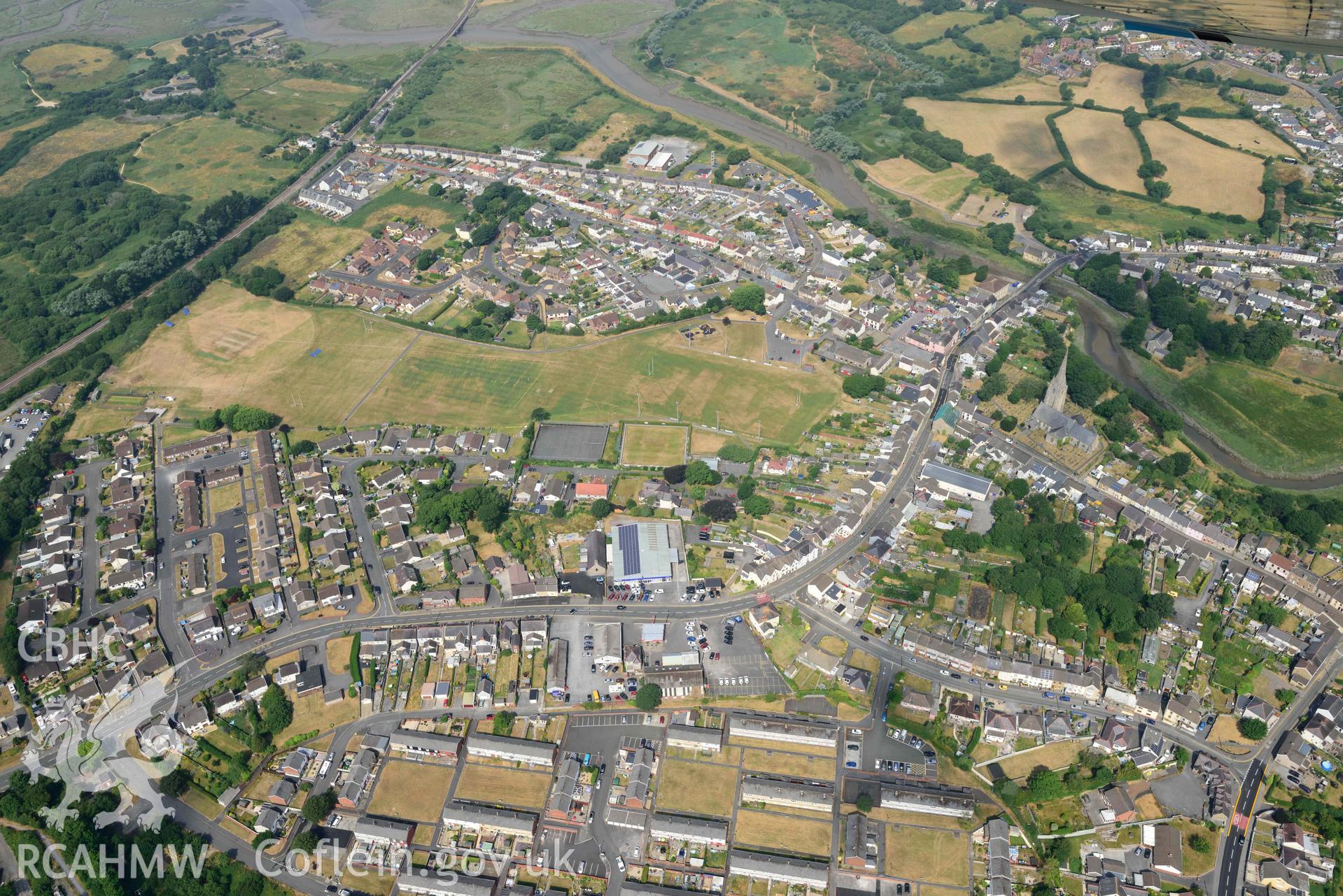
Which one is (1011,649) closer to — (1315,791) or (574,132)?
(1315,791)

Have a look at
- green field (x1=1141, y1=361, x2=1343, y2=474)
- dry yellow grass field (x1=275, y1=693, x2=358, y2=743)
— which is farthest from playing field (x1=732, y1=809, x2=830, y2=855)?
green field (x1=1141, y1=361, x2=1343, y2=474)

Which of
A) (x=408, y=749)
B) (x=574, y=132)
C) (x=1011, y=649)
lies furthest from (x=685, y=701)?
(x=574, y=132)

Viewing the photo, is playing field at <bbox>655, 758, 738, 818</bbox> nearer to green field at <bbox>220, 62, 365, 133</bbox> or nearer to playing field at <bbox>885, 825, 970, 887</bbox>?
playing field at <bbox>885, 825, 970, 887</bbox>

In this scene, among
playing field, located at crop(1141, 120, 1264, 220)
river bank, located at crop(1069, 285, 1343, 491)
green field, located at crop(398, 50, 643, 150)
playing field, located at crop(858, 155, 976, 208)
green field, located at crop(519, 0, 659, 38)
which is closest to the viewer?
river bank, located at crop(1069, 285, 1343, 491)

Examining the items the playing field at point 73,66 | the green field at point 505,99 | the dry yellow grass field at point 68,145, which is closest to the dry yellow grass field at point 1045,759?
the green field at point 505,99

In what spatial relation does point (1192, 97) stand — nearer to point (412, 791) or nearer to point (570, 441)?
point (570, 441)

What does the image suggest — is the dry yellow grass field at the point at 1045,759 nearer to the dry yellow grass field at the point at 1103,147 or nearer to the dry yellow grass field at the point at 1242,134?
the dry yellow grass field at the point at 1103,147

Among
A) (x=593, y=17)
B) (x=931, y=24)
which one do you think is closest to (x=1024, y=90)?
(x=931, y=24)
